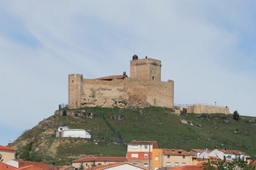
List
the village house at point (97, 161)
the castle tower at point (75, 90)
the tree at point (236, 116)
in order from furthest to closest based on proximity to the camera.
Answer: the tree at point (236, 116), the castle tower at point (75, 90), the village house at point (97, 161)

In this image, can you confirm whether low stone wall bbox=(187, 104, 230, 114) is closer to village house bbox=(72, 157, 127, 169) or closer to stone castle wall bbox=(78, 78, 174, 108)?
stone castle wall bbox=(78, 78, 174, 108)

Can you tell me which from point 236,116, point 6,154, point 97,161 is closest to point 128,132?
point 236,116

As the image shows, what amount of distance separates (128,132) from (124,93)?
1207cm

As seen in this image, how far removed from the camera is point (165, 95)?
125 m

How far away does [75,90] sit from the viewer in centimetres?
11950

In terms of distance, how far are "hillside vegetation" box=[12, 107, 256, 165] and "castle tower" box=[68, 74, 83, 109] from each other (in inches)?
82.3

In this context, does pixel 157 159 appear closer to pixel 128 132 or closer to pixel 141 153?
pixel 141 153

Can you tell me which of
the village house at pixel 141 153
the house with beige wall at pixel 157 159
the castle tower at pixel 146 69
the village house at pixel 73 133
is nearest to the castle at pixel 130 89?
the castle tower at pixel 146 69

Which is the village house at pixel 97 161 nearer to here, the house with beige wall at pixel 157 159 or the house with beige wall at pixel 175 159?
the house with beige wall at pixel 157 159

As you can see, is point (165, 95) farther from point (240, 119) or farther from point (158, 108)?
point (240, 119)

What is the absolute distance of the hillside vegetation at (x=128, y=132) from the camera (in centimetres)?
10388

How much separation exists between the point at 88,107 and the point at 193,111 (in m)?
17.1

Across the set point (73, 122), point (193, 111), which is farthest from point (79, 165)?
point (193, 111)

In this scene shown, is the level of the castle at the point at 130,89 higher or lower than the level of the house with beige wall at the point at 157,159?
higher
